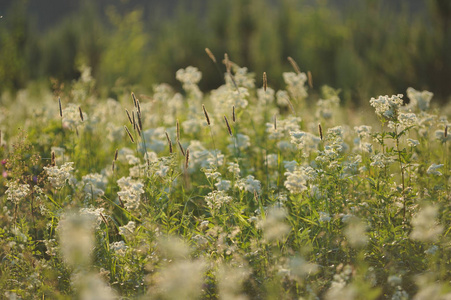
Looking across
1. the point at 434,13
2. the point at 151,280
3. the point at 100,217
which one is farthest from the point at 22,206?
the point at 434,13

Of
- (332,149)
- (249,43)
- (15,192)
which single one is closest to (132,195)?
(15,192)

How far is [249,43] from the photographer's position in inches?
632

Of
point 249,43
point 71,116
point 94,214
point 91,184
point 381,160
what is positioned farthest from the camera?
point 249,43

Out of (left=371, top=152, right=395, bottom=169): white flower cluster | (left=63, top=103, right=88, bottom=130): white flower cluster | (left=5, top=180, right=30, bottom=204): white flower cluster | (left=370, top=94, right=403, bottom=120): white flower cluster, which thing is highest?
(left=63, top=103, right=88, bottom=130): white flower cluster

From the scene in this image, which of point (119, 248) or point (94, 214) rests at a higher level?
point (94, 214)

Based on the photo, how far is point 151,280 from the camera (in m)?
2.78

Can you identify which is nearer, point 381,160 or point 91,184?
point 381,160

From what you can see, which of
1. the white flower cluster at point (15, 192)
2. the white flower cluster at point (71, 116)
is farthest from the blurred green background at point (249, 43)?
the white flower cluster at point (15, 192)

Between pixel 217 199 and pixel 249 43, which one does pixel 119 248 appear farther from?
pixel 249 43

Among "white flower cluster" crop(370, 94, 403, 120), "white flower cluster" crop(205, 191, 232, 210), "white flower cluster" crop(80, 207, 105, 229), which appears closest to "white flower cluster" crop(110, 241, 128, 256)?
"white flower cluster" crop(80, 207, 105, 229)

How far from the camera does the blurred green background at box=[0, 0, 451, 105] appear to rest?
35.8ft

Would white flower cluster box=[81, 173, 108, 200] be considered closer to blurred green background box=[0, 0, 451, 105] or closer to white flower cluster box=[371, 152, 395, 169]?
white flower cluster box=[371, 152, 395, 169]

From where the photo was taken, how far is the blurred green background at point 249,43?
10.9 m

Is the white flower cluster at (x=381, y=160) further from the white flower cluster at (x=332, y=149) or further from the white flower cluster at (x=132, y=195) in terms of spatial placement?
the white flower cluster at (x=132, y=195)
